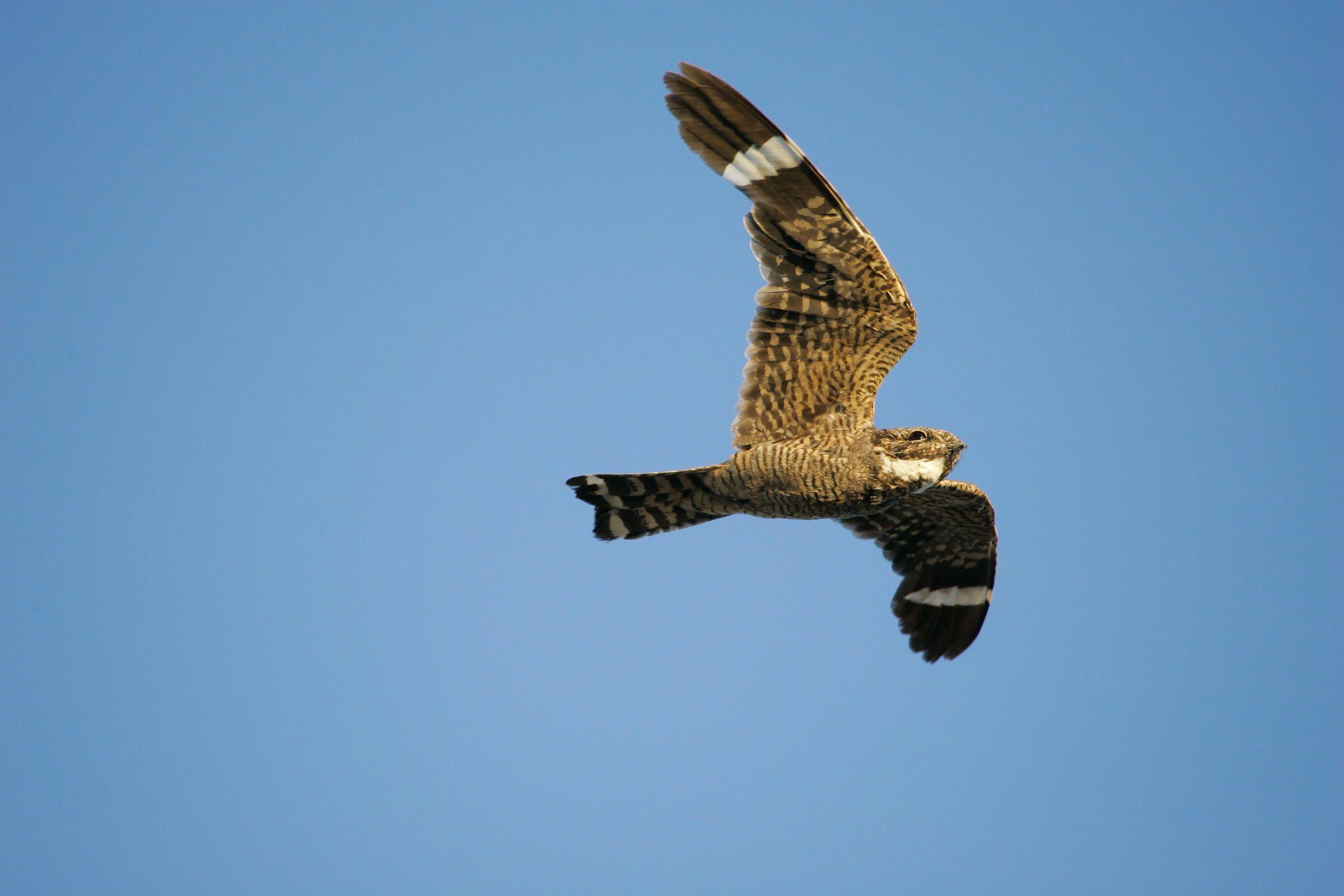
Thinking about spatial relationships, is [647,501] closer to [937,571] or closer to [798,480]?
[798,480]

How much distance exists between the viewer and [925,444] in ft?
26.1

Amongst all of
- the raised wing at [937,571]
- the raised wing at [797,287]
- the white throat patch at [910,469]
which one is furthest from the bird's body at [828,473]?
the raised wing at [937,571]

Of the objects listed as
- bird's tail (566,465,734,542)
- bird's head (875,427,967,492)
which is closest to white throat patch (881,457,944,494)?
bird's head (875,427,967,492)

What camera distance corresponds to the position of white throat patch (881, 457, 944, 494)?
26.0 feet

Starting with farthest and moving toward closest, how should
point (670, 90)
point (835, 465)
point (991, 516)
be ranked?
point (991, 516), point (835, 465), point (670, 90)

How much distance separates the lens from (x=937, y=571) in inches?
395

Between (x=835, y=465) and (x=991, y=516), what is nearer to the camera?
(x=835, y=465)

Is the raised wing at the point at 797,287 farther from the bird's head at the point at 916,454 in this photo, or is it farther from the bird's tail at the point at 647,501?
the bird's tail at the point at 647,501

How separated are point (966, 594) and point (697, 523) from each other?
277 centimetres

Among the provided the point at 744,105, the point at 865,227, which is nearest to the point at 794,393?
the point at 865,227

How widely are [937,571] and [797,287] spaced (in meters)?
3.33

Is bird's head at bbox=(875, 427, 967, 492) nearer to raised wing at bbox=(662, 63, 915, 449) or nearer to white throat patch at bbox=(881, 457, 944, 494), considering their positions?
white throat patch at bbox=(881, 457, 944, 494)

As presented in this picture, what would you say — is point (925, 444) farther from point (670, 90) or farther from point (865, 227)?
point (670, 90)

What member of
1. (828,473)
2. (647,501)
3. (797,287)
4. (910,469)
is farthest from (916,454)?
(647,501)
